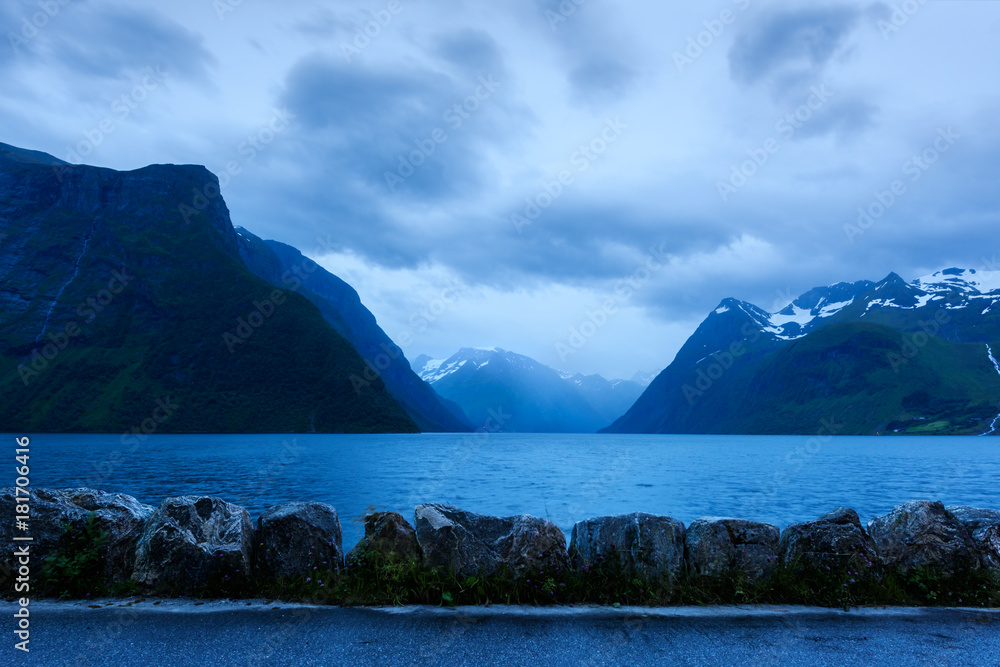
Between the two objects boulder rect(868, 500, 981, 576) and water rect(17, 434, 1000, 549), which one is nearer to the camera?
boulder rect(868, 500, 981, 576)

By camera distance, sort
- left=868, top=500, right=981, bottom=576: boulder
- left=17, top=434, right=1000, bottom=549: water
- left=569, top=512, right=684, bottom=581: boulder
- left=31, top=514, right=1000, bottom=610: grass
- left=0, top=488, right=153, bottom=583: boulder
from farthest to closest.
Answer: left=17, top=434, right=1000, bottom=549: water
left=868, top=500, right=981, bottom=576: boulder
left=569, top=512, right=684, bottom=581: boulder
left=0, top=488, right=153, bottom=583: boulder
left=31, top=514, right=1000, bottom=610: grass

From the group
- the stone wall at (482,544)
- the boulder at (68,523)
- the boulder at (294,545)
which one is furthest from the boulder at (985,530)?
the boulder at (68,523)

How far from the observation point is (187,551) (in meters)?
9.16

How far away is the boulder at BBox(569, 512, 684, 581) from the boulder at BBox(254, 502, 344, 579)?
473 centimetres

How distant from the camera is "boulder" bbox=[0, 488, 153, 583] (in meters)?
9.27

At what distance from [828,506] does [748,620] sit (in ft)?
139

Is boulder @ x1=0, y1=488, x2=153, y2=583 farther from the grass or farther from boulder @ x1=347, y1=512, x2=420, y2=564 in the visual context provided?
boulder @ x1=347, y1=512, x2=420, y2=564

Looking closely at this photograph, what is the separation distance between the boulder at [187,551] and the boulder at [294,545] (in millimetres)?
276

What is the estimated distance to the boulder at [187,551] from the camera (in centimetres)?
912

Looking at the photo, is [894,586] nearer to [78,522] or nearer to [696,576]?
Answer: [696,576]

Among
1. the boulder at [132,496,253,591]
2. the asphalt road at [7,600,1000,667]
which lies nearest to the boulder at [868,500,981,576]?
the asphalt road at [7,600,1000,667]

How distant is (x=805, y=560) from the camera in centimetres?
962

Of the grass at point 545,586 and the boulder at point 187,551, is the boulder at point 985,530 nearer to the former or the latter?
the grass at point 545,586

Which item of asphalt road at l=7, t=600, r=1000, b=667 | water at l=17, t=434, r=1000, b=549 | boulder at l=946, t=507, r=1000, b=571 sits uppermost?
boulder at l=946, t=507, r=1000, b=571
